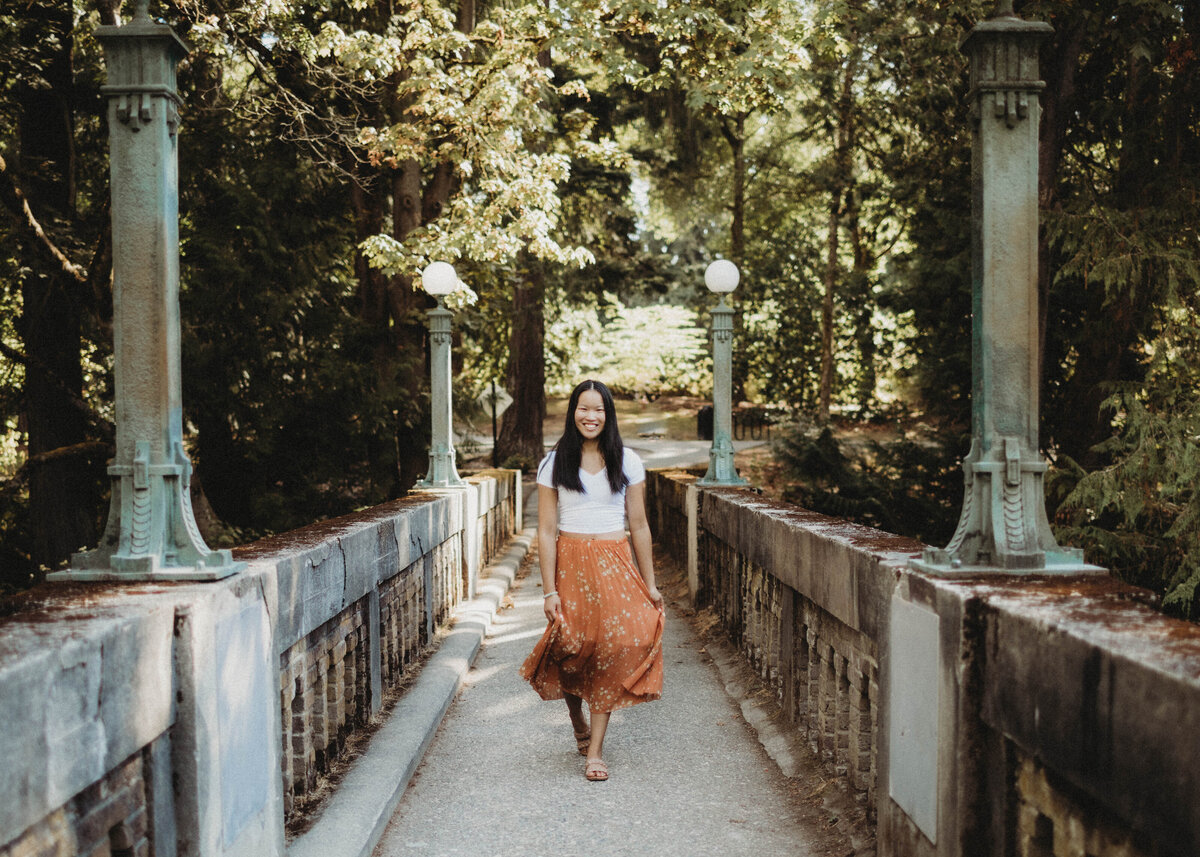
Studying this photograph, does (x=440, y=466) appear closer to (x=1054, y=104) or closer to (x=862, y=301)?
(x=1054, y=104)

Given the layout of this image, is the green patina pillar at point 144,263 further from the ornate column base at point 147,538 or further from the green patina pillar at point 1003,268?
the green patina pillar at point 1003,268

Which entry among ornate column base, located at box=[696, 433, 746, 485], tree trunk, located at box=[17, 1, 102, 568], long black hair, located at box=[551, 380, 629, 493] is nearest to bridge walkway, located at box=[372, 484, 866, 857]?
long black hair, located at box=[551, 380, 629, 493]

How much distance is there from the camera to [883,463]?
1616 centimetres

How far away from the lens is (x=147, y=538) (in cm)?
355

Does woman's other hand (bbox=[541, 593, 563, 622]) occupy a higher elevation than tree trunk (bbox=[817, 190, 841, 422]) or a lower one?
lower

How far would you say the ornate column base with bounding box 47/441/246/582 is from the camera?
3.51 m

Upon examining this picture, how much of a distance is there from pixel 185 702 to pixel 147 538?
2.52 ft

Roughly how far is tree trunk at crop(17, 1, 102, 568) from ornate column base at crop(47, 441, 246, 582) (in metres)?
11.6

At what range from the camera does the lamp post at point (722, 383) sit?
1012cm

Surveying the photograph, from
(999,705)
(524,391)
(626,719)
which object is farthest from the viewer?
(524,391)

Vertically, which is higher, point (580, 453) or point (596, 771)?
point (580, 453)

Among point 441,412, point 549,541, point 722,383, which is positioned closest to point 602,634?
point 549,541

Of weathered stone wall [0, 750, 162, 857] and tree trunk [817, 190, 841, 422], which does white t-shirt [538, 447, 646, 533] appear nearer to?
weathered stone wall [0, 750, 162, 857]

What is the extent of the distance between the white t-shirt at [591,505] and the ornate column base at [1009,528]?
1.93 m
